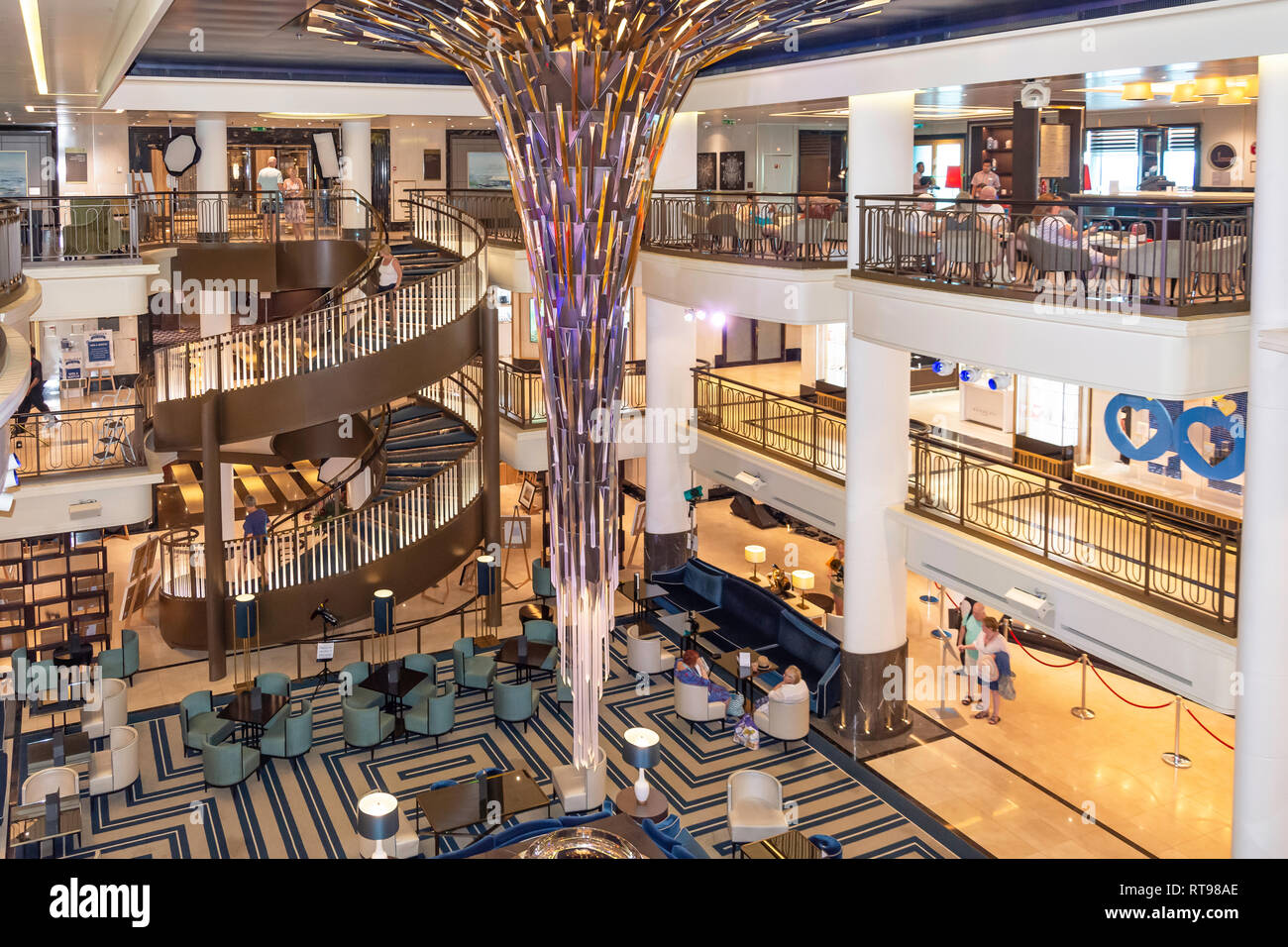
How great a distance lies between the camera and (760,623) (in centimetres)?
1600

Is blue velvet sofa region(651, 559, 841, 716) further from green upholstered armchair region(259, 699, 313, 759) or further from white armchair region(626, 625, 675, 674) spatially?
green upholstered armchair region(259, 699, 313, 759)

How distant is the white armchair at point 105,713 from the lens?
13391mm

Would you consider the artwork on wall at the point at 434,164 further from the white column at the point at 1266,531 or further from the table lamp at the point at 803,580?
the white column at the point at 1266,531

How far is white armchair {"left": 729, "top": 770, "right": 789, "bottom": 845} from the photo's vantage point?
1093 centimetres

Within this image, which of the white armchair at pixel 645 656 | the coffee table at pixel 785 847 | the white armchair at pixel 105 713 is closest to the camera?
the coffee table at pixel 785 847

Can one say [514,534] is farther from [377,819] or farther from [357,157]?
[377,819]

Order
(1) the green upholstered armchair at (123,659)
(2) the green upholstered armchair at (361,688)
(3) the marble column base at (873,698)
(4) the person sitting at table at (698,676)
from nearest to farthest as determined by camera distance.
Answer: (3) the marble column base at (873,698) < (2) the green upholstered armchair at (361,688) < (4) the person sitting at table at (698,676) < (1) the green upholstered armchair at (123,659)

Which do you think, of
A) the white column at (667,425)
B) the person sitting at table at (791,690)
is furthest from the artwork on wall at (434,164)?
the person sitting at table at (791,690)

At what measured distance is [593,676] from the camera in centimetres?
772

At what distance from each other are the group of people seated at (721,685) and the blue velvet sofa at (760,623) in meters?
0.35

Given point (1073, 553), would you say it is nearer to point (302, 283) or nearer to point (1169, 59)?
point (1169, 59)

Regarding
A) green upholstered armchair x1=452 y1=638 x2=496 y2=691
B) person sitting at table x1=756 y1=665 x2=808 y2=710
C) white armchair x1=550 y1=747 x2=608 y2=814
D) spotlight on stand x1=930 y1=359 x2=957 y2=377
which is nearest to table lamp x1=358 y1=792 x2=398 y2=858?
white armchair x1=550 y1=747 x2=608 y2=814

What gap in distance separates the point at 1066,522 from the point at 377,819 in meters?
7.09

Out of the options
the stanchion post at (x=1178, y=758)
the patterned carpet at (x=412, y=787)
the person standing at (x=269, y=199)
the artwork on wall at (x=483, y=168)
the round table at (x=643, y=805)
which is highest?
the artwork on wall at (x=483, y=168)
